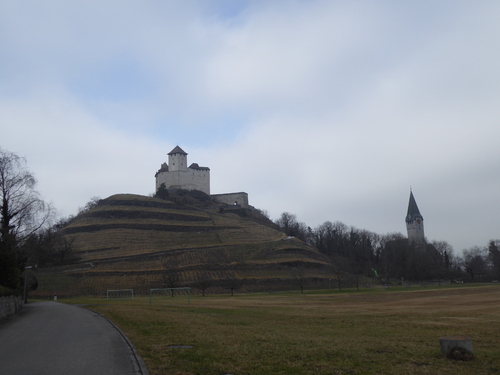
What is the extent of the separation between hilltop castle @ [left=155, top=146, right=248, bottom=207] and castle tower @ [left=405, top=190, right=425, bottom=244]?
68.8m

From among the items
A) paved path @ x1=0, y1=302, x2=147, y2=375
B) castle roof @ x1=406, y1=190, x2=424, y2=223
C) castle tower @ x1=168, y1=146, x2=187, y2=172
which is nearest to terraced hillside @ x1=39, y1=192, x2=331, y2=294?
castle tower @ x1=168, y1=146, x2=187, y2=172

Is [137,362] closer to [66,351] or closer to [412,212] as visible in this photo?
[66,351]

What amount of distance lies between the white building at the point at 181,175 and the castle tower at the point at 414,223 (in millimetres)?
83689

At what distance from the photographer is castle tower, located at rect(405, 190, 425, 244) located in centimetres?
17011

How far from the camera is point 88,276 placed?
7969 cm

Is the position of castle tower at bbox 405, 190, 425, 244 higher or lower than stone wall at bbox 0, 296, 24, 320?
higher

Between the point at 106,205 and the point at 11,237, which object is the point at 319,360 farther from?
the point at 106,205

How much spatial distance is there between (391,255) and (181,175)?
258 feet

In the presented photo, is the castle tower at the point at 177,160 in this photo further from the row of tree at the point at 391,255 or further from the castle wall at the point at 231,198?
the row of tree at the point at 391,255

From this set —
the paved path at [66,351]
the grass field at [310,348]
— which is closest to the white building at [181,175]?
the paved path at [66,351]

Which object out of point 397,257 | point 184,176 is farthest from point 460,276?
point 184,176

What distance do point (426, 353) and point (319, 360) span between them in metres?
3.28

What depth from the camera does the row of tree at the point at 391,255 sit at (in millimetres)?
119750

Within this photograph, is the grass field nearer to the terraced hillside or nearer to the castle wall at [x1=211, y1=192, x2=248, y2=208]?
the terraced hillside
